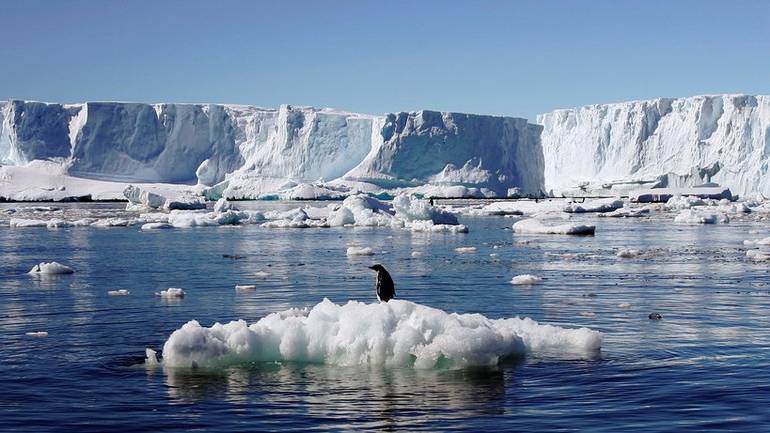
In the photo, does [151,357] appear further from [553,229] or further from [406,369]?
[553,229]

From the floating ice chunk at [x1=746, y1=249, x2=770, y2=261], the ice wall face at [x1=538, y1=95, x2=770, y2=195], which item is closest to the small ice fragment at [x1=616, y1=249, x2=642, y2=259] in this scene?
the floating ice chunk at [x1=746, y1=249, x2=770, y2=261]

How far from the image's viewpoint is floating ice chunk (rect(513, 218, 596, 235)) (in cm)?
3578

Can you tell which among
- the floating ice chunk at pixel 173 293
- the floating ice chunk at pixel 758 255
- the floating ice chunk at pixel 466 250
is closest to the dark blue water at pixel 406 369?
the floating ice chunk at pixel 173 293

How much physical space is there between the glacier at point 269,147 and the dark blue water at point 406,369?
227 ft

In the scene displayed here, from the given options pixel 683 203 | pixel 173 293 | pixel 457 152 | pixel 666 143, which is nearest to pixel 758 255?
pixel 173 293

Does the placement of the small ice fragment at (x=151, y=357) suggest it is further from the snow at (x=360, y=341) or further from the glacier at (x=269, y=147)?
the glacier at (x=269, y=147)

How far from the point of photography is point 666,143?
322 feet

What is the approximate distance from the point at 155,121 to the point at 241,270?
9232 centimetres

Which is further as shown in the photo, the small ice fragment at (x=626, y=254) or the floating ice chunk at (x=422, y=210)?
the floating ice chunk at (x=422, y=210)

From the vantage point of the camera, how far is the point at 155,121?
111 metres

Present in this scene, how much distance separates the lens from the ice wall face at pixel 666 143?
85250 millimetres

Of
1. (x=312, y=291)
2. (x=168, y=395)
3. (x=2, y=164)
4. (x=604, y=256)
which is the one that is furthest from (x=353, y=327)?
(x=2, y=164)

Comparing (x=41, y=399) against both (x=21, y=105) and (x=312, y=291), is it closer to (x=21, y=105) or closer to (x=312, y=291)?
(x=312, y=291)

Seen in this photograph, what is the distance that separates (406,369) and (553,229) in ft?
90.3
